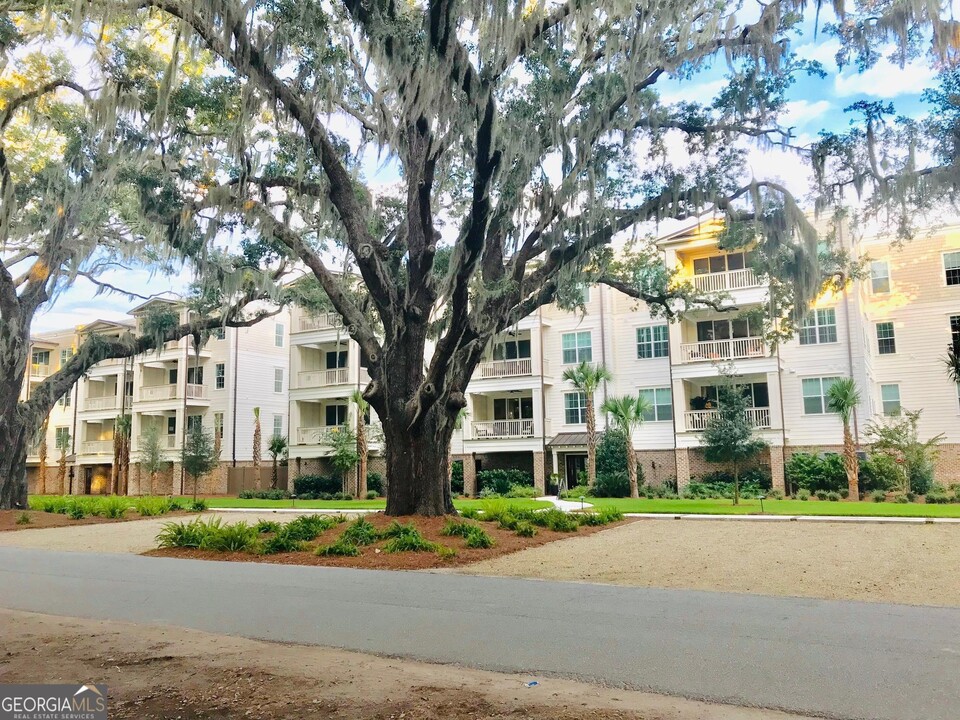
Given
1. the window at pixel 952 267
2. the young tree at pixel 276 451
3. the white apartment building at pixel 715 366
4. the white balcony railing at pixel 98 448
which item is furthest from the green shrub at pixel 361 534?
the white balcony railing at pixel 98 448

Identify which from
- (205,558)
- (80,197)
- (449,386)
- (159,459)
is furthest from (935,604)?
(159,459)

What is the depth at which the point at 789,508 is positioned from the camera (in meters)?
22.3

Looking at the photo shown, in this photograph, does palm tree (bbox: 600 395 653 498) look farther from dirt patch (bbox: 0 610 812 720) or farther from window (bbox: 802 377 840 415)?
dirt patch (bbox: 0 610 812 720)

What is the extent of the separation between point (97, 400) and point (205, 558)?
3907cm

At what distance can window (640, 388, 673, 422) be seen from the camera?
32.6m

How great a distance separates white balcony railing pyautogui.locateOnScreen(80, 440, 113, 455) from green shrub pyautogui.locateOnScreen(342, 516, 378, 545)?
3785cm

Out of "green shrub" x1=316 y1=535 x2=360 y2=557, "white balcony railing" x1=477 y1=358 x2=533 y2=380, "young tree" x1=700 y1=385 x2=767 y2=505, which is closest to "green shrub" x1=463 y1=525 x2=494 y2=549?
"green shrub" x1=316 y1=535 x2=360 y2=557

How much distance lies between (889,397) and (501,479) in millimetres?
16224

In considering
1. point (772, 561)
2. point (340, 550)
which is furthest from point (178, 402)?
point (772, 561)

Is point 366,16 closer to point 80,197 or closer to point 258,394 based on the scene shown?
point 80,197

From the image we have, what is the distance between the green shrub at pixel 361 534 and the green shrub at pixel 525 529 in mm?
2581

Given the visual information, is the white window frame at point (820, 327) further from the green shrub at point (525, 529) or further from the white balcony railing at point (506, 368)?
the green shrub at point (525, 529)

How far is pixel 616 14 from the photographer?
34.7ft

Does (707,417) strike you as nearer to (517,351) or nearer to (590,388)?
(590,388)
